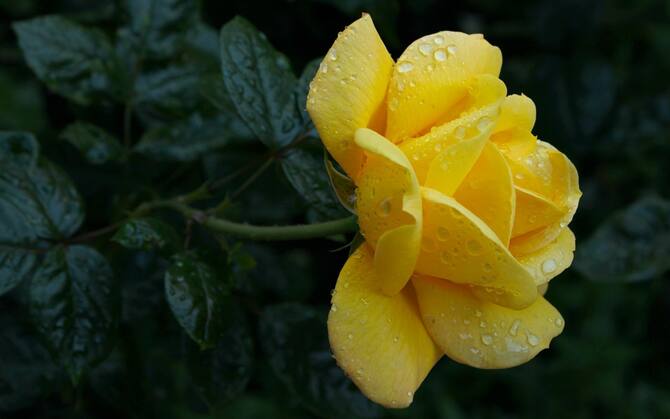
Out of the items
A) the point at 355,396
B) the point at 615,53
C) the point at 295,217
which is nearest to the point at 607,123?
the point at 615,53

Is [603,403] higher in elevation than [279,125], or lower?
lower

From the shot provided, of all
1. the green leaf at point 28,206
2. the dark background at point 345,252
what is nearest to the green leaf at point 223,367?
the dark background at point 345,252

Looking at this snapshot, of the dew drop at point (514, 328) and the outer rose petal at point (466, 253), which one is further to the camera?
the dew drop at point (514, 328)

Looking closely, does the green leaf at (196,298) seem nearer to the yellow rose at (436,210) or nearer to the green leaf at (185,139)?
the yellow rose at (436,210)

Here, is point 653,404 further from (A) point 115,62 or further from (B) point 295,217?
(A) point 115,62

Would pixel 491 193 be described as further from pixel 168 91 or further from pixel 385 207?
pixel 168 91

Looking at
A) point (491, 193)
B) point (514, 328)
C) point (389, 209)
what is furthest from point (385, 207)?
point (514, 328)

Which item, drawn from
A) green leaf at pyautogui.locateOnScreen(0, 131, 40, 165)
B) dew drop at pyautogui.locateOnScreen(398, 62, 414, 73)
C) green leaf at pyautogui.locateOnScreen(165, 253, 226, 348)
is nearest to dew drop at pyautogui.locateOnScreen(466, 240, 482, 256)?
dew drop at pyautogui.locateOnScreen(398, 62, 414, 73)
